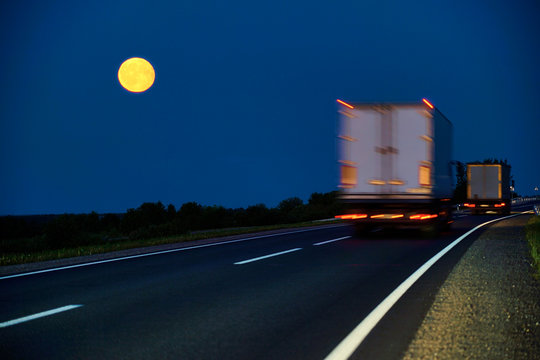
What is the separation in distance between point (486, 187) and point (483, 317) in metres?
33.6

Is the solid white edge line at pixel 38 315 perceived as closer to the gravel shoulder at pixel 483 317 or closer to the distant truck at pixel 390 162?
the gravel shoulder at pixel 483 317

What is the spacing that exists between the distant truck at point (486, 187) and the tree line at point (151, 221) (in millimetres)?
10998

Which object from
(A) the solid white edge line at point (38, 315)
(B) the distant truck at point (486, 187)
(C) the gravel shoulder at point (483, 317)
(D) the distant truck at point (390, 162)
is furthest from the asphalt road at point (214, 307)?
(B) the distant truck at point (486, 187)

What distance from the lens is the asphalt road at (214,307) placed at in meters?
4.64

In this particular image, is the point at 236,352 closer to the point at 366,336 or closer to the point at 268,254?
the point at 366,336

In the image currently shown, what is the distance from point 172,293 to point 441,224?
12.7 metres

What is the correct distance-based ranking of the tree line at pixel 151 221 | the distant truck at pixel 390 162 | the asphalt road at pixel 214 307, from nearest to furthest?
the asphalt road at pixel 214 307, the distant truck at pixel 390 162, the tree line at pixel 151 221

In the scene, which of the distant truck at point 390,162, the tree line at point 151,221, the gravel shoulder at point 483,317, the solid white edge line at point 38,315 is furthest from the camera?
the tree line at point 151,221

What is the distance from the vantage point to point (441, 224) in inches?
693

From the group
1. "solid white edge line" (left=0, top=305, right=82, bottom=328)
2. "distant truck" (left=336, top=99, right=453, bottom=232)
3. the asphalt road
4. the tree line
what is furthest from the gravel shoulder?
the tree line

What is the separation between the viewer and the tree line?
116 feet

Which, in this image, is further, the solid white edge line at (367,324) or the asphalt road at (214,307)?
the asphalt road at (214,307)

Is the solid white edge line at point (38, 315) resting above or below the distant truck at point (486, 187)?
below

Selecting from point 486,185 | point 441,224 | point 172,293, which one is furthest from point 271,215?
point 172,293
